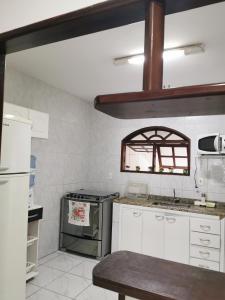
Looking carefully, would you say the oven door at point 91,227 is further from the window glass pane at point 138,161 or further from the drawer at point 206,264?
the drawer at point 206,264

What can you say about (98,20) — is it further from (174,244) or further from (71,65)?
(174,244)

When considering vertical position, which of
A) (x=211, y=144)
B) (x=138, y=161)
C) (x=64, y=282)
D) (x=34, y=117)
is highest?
(x=34, y=117)

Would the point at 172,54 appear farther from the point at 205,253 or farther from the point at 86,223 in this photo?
the point at 86,223

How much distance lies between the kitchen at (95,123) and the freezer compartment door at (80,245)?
0.43 feet

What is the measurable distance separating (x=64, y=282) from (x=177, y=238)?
1554mm

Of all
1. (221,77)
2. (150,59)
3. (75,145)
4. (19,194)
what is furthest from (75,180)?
(150,59)

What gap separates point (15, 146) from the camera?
1947mm

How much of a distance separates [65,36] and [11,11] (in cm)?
32

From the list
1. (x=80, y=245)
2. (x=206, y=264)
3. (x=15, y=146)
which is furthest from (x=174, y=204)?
(x=15, y=146)

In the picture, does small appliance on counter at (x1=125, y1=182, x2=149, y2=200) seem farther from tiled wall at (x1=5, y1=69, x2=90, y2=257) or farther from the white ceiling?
the white ceiling

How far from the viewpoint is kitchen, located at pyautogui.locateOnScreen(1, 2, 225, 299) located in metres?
2.32

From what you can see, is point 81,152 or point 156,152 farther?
point 81,152

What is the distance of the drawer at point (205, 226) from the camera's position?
10.0 ft

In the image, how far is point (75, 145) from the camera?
4191 millimetres
